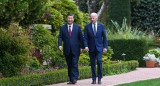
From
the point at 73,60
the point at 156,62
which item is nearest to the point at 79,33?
the point at 73,60

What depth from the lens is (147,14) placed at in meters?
26.8

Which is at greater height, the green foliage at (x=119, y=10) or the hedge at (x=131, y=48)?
the green foliage at (x=119, y=10)

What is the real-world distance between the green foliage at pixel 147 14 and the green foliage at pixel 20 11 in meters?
18.3

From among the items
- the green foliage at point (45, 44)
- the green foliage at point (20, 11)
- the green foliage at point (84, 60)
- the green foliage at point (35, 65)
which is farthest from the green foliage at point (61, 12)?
the green foliage at point (20, 11)

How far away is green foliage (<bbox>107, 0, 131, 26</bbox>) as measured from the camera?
25016 millimetres

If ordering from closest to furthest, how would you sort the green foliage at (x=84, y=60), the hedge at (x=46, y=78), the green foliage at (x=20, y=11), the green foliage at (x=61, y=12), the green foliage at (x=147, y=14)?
the green foliage at (x=20, y=11) → the hedge at (x=46, y=78) → the green foliage at (x=84, y=60) → the green foliage at (x=61, y=12) → the green foliage at (x=147, y=14)

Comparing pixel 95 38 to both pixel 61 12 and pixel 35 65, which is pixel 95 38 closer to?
pixel 35 65

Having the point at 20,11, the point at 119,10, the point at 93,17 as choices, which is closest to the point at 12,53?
the point at 20,11

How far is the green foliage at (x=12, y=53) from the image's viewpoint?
8.59 m

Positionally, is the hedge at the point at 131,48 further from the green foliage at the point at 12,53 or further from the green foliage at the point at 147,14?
the green foliage at the point at 147,14

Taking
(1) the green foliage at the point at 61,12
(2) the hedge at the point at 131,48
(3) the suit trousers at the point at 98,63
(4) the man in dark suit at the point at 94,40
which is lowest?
(2) the hedge at the point at 131,48

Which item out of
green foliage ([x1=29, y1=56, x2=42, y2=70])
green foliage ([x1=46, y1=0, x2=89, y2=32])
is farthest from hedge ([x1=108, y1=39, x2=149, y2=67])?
green foliage ([x1=29, y1=56, x2=42, y2=70])

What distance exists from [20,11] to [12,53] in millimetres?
1112

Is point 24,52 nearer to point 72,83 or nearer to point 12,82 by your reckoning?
point 12,82
